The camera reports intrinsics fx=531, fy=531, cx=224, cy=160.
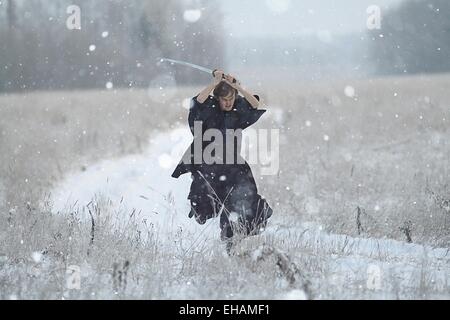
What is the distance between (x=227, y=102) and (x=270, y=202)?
8.09ft

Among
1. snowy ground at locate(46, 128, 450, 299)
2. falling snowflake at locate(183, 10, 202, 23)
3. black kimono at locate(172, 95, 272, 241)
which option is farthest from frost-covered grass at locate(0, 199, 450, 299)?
falling snowflake at locate(183, 10, 202, 23)

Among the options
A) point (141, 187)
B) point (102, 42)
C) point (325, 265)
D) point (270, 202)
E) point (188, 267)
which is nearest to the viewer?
point (188, 267)

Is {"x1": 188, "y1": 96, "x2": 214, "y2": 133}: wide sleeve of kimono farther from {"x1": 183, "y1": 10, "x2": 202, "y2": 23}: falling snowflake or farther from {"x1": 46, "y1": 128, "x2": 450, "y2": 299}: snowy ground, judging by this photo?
{"x1": 183, "y1": 10, "x2": 202, "y2": 23}: falling snowflake

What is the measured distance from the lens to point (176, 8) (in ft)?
99.3

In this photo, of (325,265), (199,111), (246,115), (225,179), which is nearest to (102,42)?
(199,111)

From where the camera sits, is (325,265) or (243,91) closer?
(325,265)

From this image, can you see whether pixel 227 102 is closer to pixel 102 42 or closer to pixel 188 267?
pixel 188 267

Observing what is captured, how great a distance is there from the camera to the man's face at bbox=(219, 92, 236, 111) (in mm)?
4965

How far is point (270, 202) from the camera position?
7109 millimetres

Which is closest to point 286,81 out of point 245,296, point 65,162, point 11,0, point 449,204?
point 11,0

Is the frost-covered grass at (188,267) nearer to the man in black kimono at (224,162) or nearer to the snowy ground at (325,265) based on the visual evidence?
the snowy ground at (325,265)

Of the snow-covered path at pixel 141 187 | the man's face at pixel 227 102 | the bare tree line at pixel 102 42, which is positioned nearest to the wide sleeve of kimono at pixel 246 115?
the man's face at pixel 227 102
